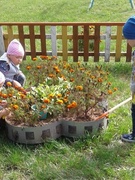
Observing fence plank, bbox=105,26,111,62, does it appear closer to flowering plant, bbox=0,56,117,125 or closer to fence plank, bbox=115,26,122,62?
fence plank, bbox=115,26,122,62

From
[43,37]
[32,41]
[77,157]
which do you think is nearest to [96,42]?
[43,37]

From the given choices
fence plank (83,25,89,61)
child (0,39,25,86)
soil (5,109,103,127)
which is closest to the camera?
soil (5,109,103,127)

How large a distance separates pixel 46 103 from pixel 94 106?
0.60 metres

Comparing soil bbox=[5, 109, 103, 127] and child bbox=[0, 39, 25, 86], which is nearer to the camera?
soil bbox=[5, 109, 103, 127]

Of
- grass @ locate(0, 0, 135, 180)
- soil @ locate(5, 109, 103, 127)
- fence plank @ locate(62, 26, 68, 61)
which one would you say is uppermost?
fence plank @ locate(62, 26, 68, 61)

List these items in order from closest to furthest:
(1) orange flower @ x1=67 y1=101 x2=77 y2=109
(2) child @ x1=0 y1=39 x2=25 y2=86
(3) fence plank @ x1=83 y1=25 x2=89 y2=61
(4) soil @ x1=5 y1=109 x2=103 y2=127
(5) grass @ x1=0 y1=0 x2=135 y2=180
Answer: (5) grass @ x1=0 y1=0 x2=135 y2=180, (1) orange flower @ x1=67 y1=101 x2=77 y2=109, (4) soil @ x1=5 y1=109 x2=103 y2=127, (2) child @ x1=0 y1=39 x2=25 y2=86, (3) fence plank @ x1=83 y1=25 x2=89 y2=61

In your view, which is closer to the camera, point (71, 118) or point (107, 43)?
point (71, 118)

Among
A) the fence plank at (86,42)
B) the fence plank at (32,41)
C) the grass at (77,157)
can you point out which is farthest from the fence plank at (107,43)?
the grass at (77,157)

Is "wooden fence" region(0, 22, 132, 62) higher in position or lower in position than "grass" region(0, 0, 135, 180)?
higher

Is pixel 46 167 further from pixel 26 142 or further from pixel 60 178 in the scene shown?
pixel 26 142

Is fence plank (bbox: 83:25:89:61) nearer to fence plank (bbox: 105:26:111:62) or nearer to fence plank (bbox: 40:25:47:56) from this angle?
fence plank (bbox: 105:26:111:62)

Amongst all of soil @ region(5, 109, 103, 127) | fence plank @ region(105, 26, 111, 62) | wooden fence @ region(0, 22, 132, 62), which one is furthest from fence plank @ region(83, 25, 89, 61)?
soil @ region(5, 109, 103, 127)

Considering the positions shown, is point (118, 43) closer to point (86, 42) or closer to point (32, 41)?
point (86, 42)

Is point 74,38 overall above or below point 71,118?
above
